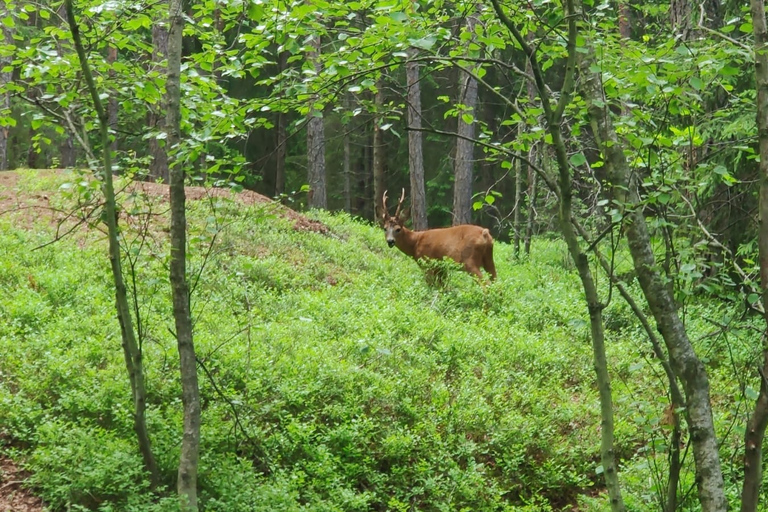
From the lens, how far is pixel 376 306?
394 inches

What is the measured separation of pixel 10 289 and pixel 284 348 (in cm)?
343

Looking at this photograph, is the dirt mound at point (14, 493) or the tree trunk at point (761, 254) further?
the dirt mound at point (14, 493)

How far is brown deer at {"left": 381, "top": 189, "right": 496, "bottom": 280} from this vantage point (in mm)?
12844

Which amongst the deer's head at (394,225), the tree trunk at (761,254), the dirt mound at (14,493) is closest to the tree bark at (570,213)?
the tree trunk at (761,254)

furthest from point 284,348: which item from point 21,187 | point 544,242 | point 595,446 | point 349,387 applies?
point 544,242

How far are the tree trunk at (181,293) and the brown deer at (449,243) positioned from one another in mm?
8129

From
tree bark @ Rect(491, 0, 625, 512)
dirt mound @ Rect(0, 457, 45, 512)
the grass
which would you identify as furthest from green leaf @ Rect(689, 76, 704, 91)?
dirt mound @ Rect(0, 457, 45, 512)

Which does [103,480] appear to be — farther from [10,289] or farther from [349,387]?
[10,289]

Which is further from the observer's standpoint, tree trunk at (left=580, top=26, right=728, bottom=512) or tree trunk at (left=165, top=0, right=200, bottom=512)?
tree trunk at (left=165, top=0, right=200, bottom=512)

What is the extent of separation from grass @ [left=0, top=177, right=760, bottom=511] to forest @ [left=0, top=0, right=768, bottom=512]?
31mm

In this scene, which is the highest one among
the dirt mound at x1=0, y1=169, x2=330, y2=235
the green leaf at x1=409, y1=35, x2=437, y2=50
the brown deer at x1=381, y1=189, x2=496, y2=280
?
the green leaf at x1=409, y1=35, x2=437, y2=50

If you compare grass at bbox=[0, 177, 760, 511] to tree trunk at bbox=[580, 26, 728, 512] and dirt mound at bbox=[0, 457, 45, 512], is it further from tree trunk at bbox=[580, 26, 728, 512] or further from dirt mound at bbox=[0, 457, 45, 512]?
tree trunk at bbox=[580, 26, 728, 512]

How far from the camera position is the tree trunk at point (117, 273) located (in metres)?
4.68

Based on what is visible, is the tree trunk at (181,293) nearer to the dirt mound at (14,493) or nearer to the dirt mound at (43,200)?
the dirt mound at (14,493)
